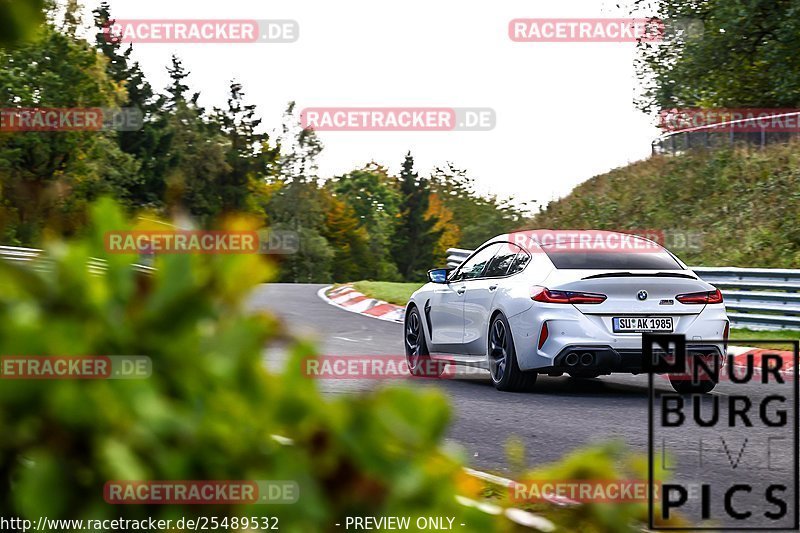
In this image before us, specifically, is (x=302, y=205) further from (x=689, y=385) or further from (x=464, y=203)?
(x=689, y=385)

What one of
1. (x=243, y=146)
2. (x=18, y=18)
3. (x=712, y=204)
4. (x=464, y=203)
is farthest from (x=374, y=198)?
(x=18, y=18)

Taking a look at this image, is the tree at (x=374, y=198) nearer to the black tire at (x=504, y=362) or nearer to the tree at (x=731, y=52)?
the tree at (x=731, y=52)

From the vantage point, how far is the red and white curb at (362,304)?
70.3 feet

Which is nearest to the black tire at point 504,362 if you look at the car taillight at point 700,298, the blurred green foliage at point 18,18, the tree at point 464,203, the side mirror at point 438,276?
the side mirror at point 438,276

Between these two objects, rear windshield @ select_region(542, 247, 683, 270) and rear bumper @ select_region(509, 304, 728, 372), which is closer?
A: rear bumper @ select_region(509, 304, 728, 372)

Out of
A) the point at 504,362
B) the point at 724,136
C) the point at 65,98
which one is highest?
the point at 65,98

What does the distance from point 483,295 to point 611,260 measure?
4.29ft

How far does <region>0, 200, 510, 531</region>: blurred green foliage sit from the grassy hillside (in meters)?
24.0

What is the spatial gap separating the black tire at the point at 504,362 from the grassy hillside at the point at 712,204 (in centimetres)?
1506

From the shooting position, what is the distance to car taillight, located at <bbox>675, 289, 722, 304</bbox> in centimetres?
990

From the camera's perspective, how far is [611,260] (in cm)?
1017

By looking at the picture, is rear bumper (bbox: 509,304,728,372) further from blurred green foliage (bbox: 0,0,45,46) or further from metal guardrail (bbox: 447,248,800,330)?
blurred green foliage (bbox: 0,0,45,46)

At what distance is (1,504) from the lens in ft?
4.62

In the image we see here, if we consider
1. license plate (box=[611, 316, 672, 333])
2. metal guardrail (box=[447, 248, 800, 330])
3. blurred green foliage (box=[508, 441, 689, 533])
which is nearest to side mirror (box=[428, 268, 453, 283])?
license plate (box=[611, 316, 672, 333])
